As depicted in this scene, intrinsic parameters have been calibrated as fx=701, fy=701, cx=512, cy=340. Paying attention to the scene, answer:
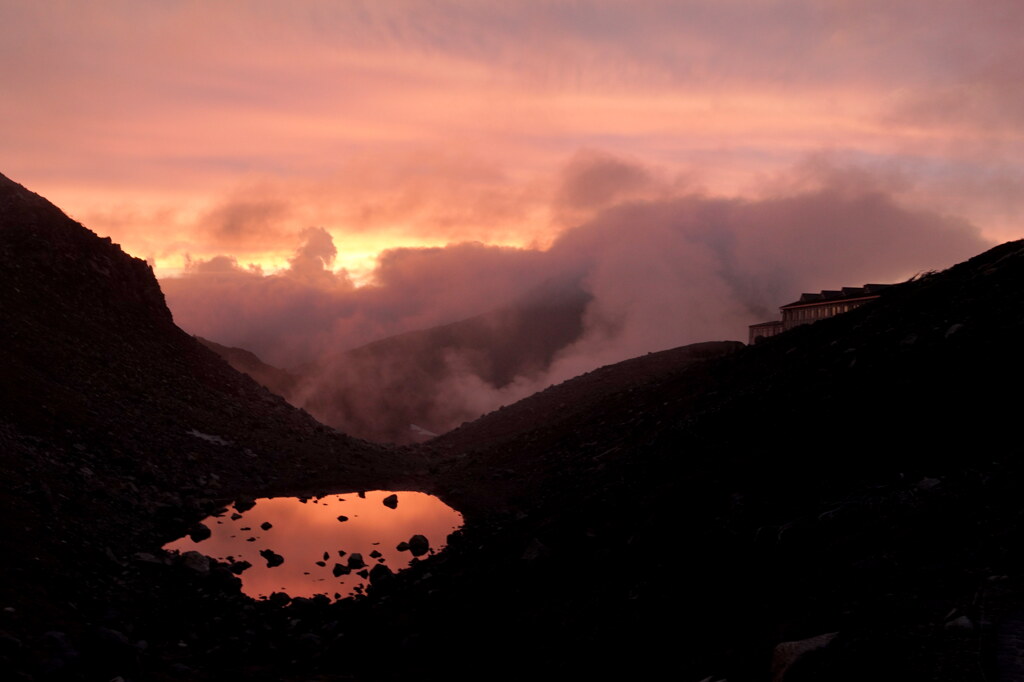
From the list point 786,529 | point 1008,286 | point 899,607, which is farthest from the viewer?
point 1008,286

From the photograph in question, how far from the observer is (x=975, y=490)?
768 centimetres

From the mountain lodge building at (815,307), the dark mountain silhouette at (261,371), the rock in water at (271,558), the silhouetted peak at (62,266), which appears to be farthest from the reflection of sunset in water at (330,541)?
the dark mountain silhouette at (261,371)

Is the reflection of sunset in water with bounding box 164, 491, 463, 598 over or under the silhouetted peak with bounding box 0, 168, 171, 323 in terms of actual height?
under

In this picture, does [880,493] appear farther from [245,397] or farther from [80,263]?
[80,263]

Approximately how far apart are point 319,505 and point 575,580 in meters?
14.3

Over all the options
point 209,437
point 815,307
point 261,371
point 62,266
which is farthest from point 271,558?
point 261,371

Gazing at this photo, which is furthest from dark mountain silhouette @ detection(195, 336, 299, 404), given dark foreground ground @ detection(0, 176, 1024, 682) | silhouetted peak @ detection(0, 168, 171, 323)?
dark foreground ground @ detection(0, 176, 1024, 682)

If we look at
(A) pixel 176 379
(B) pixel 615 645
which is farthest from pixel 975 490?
(A) pixel 176 379

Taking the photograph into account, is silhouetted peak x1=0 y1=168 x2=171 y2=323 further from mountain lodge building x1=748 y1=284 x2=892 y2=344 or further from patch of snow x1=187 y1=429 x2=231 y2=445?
mountain lodge building x1=748 y1=284 x2=892 y2=344

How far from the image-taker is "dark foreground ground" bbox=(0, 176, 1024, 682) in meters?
6.84

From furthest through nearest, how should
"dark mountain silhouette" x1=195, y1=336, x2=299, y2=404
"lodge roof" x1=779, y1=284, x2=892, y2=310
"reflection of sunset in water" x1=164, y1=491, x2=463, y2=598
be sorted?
1. "dark mountain silhouette" x1=195, y1=336, x2=299, y2=404
2. "lodge roof" x1=779, y1=284, x2=892, y2=310
3. "reflection of sunset in water" x1=164, y1=491, x2=463, y2=598

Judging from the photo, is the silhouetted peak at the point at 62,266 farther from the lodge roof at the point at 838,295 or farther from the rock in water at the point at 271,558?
the lodge roof at the point at 838,295

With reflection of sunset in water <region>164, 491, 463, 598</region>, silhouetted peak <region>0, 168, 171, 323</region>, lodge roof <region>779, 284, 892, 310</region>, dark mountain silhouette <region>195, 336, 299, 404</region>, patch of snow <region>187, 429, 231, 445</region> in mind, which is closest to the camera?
reflection of sunset in water <region>164, 491, 463, 598</region>

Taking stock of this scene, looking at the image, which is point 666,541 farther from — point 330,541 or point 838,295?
point 838,295
